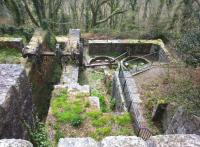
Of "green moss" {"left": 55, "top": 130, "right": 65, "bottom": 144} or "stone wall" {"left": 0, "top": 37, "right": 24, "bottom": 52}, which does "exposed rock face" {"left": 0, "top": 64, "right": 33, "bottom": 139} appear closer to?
"green moss" {"left": 55, "top": 130, "right": 65, "bottom": 144}

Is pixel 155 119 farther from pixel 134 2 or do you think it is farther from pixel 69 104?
pixel 134 2

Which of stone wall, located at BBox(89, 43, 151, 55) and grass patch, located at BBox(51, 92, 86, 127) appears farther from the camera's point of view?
stone wall, located at BBox(89, 43, 151, 55)

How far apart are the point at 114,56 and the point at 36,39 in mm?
4766

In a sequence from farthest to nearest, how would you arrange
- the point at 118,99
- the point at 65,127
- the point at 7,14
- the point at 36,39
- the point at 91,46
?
the point at 7,14 → the point at 91,46 → the point at 36,39 → the point at 118,99 → the point at 65,127

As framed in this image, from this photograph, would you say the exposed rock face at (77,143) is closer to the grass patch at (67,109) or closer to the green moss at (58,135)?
the green moss at (58,135)

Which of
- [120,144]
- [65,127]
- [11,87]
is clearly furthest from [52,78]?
[120,144]

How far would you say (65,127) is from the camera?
6.78 m

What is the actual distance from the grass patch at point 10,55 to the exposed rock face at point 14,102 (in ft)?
20.6

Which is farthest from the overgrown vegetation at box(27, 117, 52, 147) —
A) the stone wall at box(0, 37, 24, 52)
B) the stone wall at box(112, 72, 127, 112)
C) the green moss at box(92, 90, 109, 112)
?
the stone wall at box(0, 37, 24, 52)

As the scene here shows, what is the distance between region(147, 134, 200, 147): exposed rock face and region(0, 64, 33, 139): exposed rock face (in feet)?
6.84

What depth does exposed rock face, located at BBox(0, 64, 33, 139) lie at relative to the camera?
3745 mm

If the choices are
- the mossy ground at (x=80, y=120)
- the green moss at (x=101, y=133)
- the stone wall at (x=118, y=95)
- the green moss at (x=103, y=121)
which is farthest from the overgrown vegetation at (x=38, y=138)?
the stone wall at (x=118, y=95)

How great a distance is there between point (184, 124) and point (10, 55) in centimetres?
858

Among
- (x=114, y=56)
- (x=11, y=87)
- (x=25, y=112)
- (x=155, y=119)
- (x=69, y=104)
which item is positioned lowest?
(x=114, y=56)
